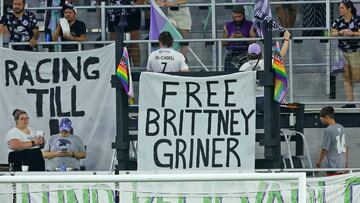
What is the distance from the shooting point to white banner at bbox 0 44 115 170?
19.0m

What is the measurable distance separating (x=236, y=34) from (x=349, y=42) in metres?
1.53

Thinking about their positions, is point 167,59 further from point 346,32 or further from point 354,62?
point 354,62

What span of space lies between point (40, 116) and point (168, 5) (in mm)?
2365

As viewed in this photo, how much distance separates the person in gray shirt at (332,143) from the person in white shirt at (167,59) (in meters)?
2.08

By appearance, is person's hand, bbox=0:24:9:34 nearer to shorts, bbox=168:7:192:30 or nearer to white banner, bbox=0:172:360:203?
shorts, bbox=168:7:192:30

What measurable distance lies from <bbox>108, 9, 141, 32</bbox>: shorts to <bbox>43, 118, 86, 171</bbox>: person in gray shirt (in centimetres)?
190

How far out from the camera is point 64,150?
18.5 metres

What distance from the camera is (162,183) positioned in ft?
43.4

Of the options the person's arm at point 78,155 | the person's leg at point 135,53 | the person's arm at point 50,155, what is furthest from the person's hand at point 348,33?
the person's arm at point 50,155

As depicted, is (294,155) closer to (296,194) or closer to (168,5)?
(168,5)

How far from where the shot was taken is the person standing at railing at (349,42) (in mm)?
19078

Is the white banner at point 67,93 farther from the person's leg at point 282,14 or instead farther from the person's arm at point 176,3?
the person's leg at point 282,14

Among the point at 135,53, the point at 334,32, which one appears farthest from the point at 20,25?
the point at 334,32

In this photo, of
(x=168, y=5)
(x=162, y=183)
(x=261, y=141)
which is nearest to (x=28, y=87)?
(x=168, y=5)
